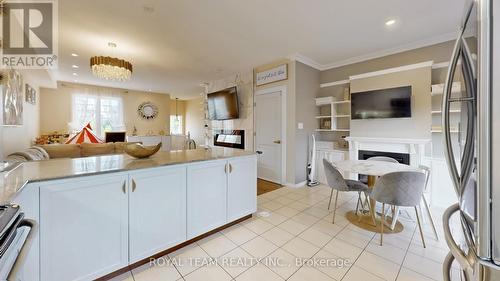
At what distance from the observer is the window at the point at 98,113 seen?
6363 mm

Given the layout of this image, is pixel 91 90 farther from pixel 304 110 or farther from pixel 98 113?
pixel 304 110

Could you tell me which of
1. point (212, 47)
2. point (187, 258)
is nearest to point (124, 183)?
point (187, 258)

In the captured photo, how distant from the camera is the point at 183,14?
97.2 inches

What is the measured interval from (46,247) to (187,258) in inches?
38.7

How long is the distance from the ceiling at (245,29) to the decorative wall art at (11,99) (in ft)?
2.95

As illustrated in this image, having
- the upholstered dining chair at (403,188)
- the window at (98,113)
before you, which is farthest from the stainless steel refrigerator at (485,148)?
the window at (98,113)

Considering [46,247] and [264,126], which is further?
[264,126]

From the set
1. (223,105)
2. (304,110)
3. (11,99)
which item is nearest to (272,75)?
(304,110)

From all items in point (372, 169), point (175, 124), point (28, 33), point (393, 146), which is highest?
point (28, 33)

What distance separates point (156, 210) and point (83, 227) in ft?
1.58

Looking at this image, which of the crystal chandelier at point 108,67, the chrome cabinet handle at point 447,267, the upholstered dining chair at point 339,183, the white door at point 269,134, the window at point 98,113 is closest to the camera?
the chrome cabinet handle at point 447,267

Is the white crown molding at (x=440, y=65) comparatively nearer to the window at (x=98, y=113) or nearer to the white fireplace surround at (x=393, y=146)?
the white fireplace surround at (x=393, y=146)

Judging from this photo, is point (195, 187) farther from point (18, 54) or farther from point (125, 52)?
point (18, 54)

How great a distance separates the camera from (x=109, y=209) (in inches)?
57.9
